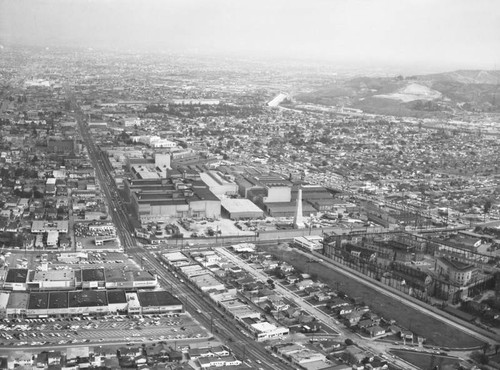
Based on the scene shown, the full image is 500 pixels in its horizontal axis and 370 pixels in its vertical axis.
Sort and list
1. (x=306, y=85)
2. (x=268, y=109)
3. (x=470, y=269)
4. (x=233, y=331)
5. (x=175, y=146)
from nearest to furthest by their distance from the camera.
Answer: (x=233, y=331) < (x=470, y=269) < (x=175, y=146) < (x=268, y=109) < (x=306, y=85)

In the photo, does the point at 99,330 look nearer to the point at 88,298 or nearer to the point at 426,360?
the point at 88,298

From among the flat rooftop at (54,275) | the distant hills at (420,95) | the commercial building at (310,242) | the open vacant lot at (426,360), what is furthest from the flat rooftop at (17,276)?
the distant hills at (420,95)

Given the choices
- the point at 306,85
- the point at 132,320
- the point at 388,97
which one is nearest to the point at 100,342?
the point at 132,320

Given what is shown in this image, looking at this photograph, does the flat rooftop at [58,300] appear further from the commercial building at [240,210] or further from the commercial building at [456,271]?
the commercial building at [456,271]

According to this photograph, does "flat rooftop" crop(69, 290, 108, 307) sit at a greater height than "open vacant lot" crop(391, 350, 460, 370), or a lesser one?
greater

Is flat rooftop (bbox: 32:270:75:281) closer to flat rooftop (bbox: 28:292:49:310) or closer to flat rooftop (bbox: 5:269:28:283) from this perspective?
flat rooftop (bbox: 5:269:28:283)

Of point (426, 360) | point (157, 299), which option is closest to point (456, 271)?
point (426, 360)

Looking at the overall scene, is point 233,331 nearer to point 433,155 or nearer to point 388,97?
point 433,155

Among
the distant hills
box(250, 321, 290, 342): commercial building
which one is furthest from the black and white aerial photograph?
the distant hills
